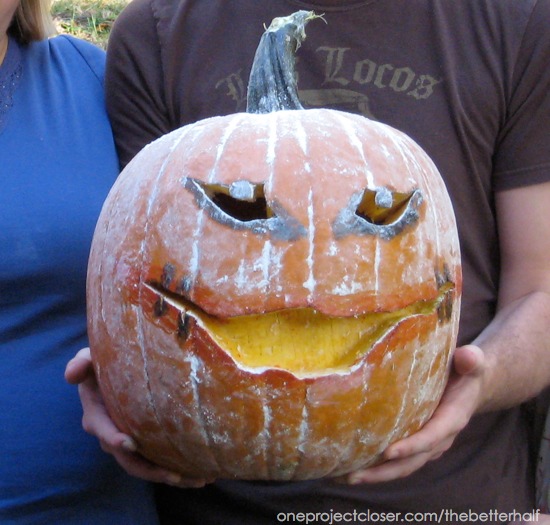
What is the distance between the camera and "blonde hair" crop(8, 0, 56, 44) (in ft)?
5.25

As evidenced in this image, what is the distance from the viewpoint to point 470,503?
152 centimetres

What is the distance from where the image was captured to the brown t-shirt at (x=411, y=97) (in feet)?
4.76

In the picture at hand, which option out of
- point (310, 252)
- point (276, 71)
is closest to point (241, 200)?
point (310, 252)

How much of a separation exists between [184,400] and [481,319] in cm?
78

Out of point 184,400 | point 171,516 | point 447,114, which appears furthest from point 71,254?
point 447,114

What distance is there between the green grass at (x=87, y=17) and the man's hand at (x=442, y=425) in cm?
311

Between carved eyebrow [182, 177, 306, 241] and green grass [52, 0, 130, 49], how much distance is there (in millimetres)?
2999

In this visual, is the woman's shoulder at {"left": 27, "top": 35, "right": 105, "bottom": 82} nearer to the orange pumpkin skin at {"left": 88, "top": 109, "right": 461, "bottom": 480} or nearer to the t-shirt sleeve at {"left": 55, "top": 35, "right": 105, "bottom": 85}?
the t-shirt sleeve at {"left": 55, "top": 35, "right": 105, "bottom": 85}

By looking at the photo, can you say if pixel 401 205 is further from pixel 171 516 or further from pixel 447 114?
pixel 171 516

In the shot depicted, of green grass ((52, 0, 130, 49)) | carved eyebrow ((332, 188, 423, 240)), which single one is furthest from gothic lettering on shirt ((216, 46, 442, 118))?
green grass ((52, 0, 130, 49))

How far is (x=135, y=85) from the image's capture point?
1565 millimetres

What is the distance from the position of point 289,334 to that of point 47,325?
2.03ft

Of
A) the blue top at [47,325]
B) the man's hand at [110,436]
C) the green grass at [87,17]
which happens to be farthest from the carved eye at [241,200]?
the green grass at [87,17]

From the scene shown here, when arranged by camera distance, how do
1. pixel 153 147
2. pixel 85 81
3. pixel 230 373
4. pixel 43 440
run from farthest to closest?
pixel 85 81
pixel 43 440
pixel 153 147
pixel 230 373
